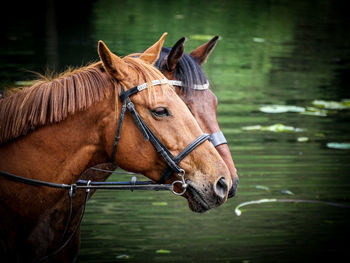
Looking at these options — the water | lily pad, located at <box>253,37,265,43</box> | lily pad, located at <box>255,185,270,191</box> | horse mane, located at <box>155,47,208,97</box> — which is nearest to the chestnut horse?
horse mane, located at <box>155,47,208,97</box>

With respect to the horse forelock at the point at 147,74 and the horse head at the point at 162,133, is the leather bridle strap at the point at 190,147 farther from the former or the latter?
the horse forelock at the point at 147,74

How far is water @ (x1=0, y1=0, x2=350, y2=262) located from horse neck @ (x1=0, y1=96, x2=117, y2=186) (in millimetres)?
1976

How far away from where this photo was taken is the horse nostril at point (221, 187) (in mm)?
2432

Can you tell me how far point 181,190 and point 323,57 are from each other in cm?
959

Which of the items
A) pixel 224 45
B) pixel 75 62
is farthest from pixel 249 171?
pixel 224 45

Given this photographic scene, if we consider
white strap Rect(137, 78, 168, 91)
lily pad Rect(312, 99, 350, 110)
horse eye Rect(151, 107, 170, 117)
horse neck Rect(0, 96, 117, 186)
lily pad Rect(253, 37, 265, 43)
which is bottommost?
lily pad Rect(253, 37, 265, 43)

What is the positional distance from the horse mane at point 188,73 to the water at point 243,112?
1.78 meters

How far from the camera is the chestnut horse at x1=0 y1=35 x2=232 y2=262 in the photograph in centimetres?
242

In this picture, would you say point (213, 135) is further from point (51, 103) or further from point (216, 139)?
point (51, 103)

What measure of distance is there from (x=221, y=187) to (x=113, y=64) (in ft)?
2.64

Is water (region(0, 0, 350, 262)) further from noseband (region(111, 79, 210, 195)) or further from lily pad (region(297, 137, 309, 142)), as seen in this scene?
noseband (region(111, 79, 210, 195))

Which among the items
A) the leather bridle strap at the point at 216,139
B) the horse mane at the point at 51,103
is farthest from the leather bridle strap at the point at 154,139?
the leather bridle strap at the point at 216,139

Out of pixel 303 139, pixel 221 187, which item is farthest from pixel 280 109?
pixel 221 187

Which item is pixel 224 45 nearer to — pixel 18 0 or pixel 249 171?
pixel 249 171
